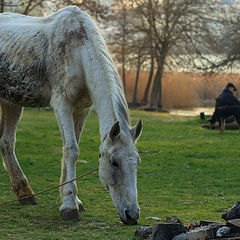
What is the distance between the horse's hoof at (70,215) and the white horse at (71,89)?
0.01 metres

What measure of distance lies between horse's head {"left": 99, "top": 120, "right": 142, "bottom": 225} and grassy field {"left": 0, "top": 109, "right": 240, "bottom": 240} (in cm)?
23

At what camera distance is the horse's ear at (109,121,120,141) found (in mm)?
4306

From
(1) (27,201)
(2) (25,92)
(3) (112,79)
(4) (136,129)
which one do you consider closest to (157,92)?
(1) (27,201)

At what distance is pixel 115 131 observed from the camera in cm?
438

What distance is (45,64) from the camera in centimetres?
546

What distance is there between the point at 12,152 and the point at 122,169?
2.51 metres

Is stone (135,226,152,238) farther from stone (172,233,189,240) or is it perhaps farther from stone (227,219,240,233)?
stone (227,219,240,233)

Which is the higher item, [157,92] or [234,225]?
[157,92]

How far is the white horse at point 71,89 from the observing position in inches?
173

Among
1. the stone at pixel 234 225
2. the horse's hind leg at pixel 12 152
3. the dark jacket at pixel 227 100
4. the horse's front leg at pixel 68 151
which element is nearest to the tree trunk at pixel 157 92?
the dark jacket at pixel 227 100

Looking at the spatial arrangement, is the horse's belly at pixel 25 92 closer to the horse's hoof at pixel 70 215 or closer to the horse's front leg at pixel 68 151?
the horse's front leg at pixel 68 151

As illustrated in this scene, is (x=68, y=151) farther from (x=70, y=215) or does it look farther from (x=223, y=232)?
(x=223, y=232)

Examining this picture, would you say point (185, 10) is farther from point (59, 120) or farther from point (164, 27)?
point (59, 120)

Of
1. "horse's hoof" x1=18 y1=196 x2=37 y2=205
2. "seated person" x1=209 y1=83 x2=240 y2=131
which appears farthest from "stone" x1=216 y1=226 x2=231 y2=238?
"seated person" x1=209 y1=83 x2=240 y2=131
